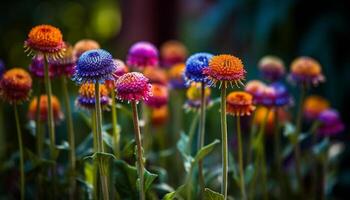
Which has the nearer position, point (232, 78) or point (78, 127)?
point (232, 78)

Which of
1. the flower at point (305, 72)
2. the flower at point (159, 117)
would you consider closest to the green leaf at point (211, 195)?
the flower at point (305, 72)

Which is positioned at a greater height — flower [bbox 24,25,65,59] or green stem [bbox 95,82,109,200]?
flower [bbox 24,25,65,59]

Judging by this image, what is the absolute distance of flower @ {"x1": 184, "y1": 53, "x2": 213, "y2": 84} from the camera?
93cm

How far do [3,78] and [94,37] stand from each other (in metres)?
2.41

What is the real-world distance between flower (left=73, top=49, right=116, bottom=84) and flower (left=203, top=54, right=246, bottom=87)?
166 millimetres

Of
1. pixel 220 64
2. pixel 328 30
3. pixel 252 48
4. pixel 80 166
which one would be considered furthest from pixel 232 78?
pixel 252 48

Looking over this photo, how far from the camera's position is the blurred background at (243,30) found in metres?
1.89

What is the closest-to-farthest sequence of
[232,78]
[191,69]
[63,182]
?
[232,78], [191,69], [63,182]

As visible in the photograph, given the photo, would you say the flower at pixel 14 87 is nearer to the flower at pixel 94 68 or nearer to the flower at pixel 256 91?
the flower at pixel 94 68

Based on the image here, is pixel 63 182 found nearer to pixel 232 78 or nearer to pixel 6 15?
pixel 232 78

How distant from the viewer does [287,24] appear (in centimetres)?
198

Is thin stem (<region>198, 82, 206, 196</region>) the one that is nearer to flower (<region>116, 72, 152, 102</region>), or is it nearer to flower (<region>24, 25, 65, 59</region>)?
flower (<region>116, 72, 152, 102</region>)

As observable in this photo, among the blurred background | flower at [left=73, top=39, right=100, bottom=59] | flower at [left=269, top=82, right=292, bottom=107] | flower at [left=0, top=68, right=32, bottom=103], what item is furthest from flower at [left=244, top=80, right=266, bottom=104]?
the blurred background

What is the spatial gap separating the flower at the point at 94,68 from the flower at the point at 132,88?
0.03 metres
